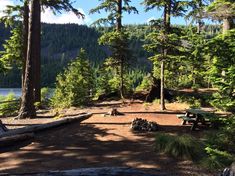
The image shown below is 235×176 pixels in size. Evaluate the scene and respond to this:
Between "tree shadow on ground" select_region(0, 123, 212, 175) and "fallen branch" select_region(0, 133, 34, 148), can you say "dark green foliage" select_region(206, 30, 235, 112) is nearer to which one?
"tree shadow on ground" select_region(0, 123, 212, 175)

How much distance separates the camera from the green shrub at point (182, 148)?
975cm

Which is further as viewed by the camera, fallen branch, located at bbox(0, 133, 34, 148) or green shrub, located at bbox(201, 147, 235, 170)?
fallen branch, located at bbox(0, 133, 34, 148)

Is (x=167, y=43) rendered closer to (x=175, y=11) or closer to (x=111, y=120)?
(x=175, y=11)

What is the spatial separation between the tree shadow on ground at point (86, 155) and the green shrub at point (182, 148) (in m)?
0.26

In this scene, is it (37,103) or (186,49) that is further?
(37,103)

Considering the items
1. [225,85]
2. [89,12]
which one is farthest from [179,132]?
[89,12]

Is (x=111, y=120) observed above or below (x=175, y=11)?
below

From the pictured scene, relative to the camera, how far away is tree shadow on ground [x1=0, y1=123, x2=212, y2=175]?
357 inches

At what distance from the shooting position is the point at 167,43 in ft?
64.3

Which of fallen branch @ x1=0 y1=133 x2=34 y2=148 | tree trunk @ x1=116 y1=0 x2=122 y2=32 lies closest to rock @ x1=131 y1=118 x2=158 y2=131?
fallen branch @ x1=0 y1=133 x2=34 y2=148

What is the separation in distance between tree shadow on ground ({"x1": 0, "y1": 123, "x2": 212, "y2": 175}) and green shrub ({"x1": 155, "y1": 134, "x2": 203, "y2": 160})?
26 cm

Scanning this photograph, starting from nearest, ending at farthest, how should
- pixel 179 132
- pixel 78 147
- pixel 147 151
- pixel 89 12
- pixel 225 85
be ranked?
pixel 225 85 < pixel 147 151 < pixel 78 147 < pixel 179 132 < pixel 89 12

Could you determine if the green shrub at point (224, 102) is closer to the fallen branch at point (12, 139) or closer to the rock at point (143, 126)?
the rock at point (143, 126)

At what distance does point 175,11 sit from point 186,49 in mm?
2275
